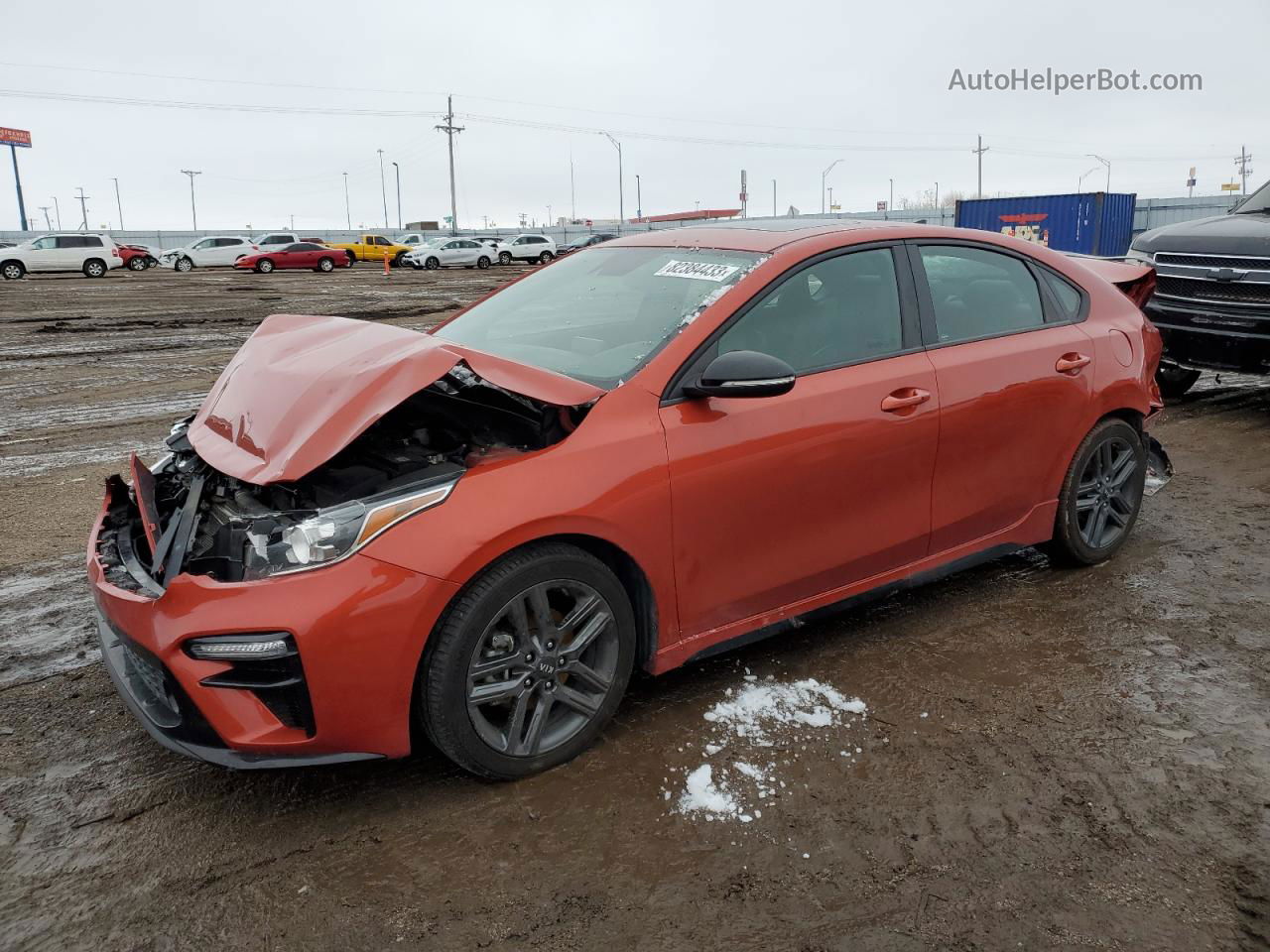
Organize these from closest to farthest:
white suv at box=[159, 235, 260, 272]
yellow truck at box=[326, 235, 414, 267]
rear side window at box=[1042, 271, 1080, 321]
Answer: rear side window at box=[1042, 271, 1080, 321] → white suv at box=[159, 235, 260, 272] → yellow truck at box=[326, 235, 414, 267]

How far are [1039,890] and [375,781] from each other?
1.93m

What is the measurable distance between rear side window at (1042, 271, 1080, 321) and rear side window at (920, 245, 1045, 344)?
0.39 ft

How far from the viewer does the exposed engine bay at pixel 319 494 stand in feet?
8.68

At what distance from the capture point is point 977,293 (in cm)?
404

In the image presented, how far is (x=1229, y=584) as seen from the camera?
437 centimetres

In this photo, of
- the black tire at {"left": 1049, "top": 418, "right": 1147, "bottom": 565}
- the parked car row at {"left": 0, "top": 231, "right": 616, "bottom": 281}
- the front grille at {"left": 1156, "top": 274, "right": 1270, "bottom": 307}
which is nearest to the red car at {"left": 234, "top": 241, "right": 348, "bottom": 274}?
the parked car row at {"left": 0, "top": 231, "right": 616, "bottom": 281}

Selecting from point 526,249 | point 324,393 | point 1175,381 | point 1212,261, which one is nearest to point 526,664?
point 324,393

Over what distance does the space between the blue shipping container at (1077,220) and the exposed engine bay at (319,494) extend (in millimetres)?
30365

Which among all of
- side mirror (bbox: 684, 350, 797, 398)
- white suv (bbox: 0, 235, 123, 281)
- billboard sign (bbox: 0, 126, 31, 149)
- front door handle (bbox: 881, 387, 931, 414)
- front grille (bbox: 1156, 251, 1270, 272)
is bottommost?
front door handle (bbox: 881, 387, 931, 414)

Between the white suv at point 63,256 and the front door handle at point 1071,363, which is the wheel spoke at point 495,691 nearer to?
the front door handle at point 1071,363

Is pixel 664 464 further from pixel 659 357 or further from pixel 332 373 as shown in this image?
pixel 332 373

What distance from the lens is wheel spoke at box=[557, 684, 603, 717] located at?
9.69 feet

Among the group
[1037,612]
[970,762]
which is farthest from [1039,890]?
[1037,612]

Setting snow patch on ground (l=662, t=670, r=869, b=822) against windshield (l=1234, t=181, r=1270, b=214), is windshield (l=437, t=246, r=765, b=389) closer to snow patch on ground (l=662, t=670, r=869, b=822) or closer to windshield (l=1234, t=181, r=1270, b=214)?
snow patch on ground (l=662, t=670, r=869, b=822)
